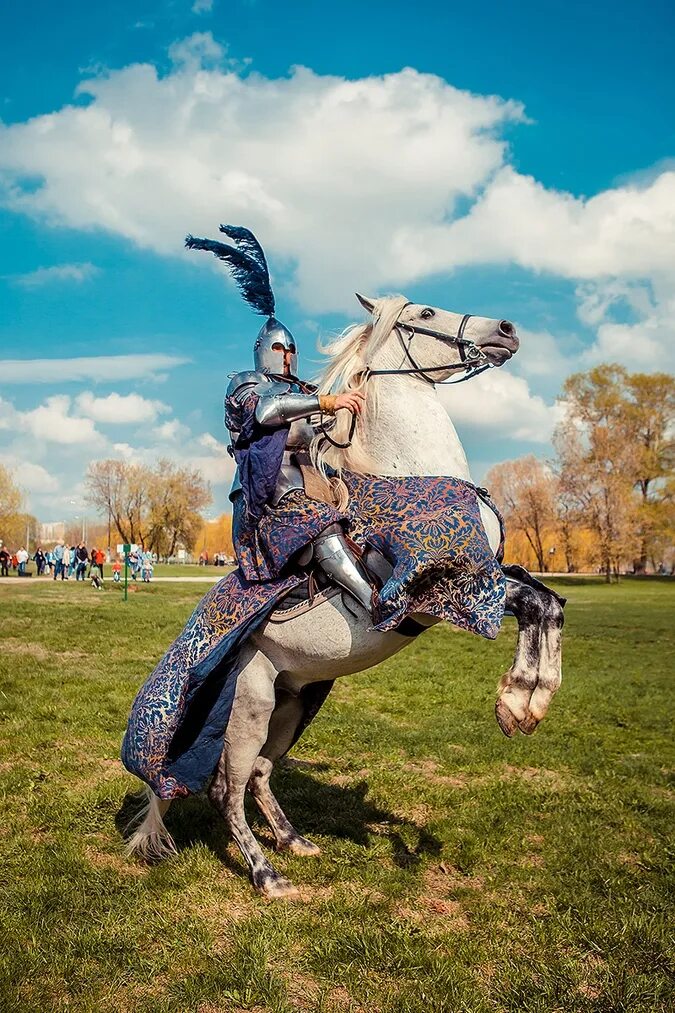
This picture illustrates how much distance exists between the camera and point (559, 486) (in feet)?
155

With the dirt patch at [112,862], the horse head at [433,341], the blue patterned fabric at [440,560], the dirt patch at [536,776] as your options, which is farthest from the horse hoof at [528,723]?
the dirt patch at [536,776]

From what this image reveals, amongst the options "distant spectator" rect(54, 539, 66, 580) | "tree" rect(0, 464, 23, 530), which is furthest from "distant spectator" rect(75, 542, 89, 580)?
"tree" rect(0, 464, 23, 530)

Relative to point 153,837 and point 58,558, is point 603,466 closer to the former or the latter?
point 58,558

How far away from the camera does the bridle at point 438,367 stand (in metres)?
4.16

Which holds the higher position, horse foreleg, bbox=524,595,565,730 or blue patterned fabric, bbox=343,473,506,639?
blue patterned fabric, bbox=343,473,506,639

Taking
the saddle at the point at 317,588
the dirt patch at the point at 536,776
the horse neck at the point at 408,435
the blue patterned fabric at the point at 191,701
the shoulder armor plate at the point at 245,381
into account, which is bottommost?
the dirt patch at the point at 536,776

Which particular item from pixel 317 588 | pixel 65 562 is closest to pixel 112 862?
pixel 317 588

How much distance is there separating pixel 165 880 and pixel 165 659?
1287 mm

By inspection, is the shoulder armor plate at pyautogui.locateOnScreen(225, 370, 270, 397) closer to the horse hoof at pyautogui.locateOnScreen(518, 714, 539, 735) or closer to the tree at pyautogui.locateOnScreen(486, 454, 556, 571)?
the horse hoof at pyautogui.locateOnScreen(518, 714, 539, 735)

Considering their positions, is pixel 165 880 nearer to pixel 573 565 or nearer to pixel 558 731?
pixel 558 731

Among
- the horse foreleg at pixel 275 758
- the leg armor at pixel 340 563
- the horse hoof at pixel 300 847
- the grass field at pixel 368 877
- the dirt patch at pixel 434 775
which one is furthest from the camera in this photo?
the dirt patch at pixel 434 775

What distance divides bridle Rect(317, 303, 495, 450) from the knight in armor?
20cm

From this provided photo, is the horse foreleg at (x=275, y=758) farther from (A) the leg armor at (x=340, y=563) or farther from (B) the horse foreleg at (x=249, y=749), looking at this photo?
(A) the leg armor at (x=340, y=563)

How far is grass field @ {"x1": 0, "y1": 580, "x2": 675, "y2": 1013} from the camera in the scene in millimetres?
3463
